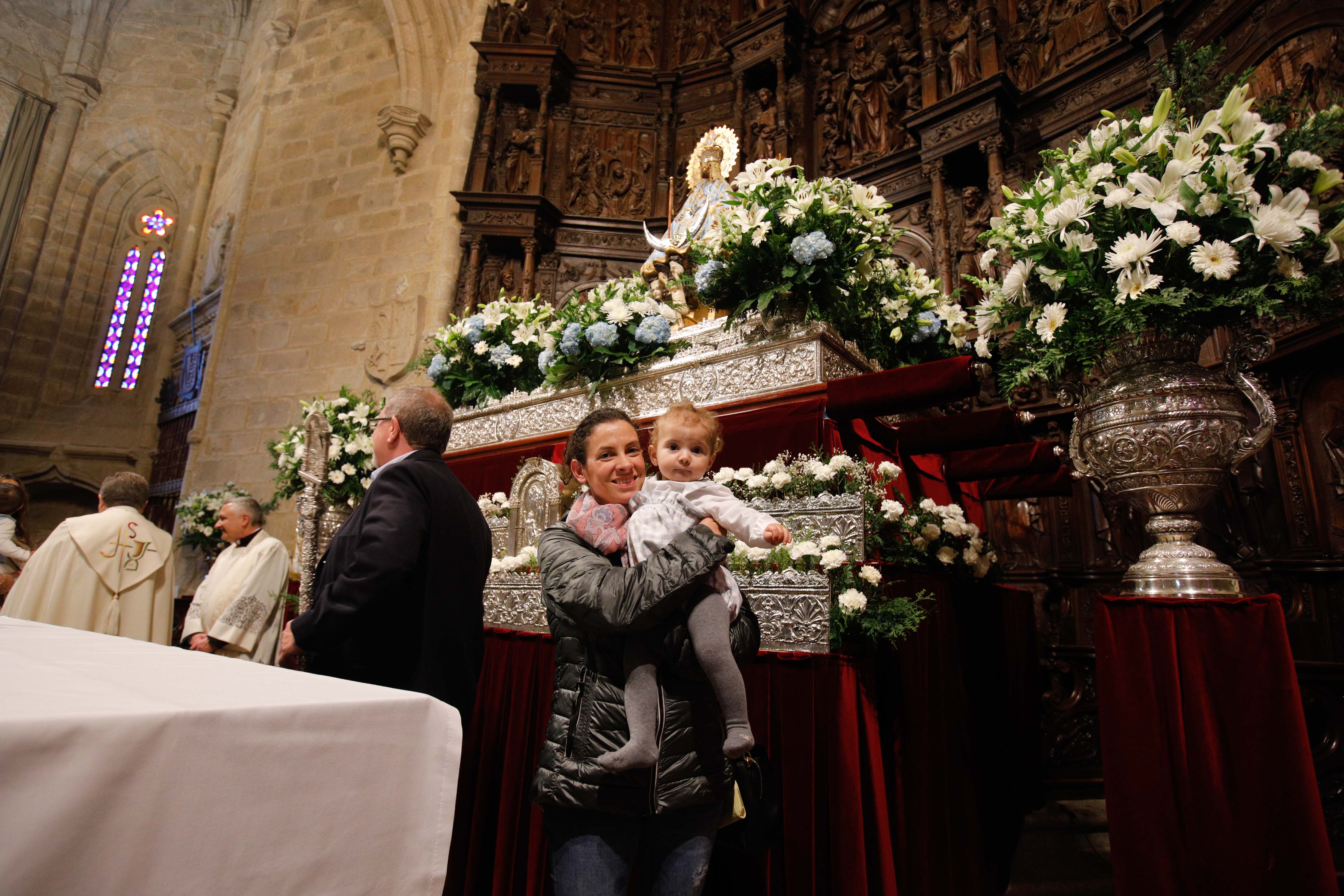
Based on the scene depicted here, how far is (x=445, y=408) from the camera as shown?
8.21ft

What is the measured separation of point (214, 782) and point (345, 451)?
5.05 m

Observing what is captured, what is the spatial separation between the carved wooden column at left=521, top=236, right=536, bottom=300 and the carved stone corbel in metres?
2.43

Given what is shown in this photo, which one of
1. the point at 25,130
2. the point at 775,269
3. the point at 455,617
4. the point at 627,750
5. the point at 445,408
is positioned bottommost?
the point at 627,750

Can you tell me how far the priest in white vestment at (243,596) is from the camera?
427 centimetres

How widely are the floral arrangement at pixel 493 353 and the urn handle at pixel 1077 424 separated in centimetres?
317

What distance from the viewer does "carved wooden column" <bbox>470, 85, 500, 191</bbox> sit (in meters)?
8.87

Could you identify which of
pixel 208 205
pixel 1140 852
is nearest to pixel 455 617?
pixel 1140 852

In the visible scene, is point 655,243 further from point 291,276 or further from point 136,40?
point 136,40

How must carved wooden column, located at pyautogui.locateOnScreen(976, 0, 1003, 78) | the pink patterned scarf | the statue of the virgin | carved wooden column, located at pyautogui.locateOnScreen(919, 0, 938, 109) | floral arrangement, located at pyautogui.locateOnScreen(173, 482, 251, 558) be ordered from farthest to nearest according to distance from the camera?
floral arrangement, located at pyautogui.locateOnScreen(173, 482, 251, 558), carved wooden column, located at pyautogui.locateOnScreen(919, 0, 938, 109), carved wooden column, located at pyautogui.locateOnScreen(976, 0, 1003, 78), the statue of the virgin, the pink patterned scarf

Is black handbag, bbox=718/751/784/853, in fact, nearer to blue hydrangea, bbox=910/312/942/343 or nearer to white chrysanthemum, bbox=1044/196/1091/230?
white chrysanthemum, bbox=1044/196/1091/230

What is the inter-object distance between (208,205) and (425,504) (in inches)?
588

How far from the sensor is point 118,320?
1382 centimetres

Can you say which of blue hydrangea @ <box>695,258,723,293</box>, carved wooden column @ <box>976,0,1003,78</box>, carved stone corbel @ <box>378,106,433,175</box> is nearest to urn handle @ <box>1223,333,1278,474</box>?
blue hydrangea @ <box>695,258,723,293</box>

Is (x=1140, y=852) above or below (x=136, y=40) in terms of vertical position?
below
